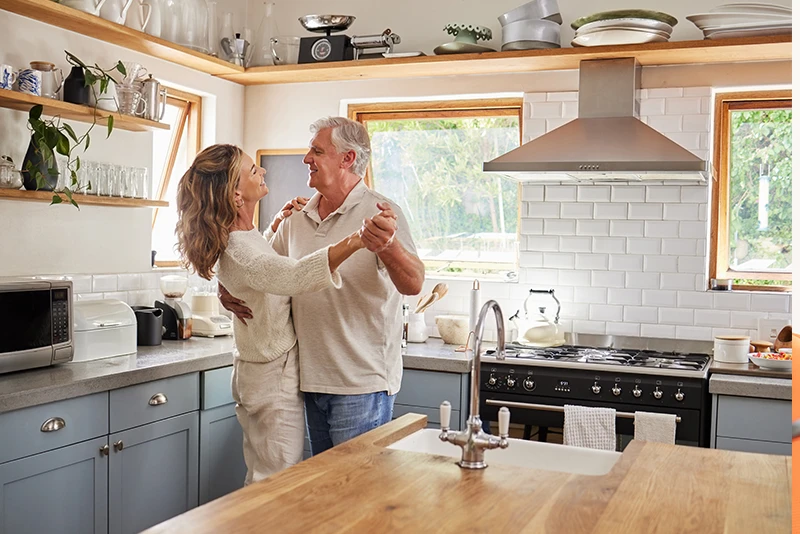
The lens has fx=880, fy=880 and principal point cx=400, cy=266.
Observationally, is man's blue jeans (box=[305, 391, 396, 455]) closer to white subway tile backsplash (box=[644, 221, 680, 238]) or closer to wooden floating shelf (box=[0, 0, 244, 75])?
wooden floating shelf (box=[0, 0, 244, 75])

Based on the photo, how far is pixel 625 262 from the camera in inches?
173

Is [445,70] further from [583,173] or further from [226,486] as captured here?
[226,486]

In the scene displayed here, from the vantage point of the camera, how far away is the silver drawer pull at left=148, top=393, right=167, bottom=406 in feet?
11.0

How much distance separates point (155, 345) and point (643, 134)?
2.41 meters

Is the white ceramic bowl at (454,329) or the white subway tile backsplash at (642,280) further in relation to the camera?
the white ceramic bowl at (454,329)

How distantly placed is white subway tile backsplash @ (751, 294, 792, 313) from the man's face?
2.30m

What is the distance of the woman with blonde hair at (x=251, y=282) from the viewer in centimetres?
254

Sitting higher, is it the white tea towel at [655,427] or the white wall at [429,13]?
the white wall at [429,13]

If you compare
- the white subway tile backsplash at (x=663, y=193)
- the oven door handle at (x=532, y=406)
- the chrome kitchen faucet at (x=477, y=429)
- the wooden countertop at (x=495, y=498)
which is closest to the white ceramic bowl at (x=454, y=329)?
the oven door handle at (x=532, y=406)

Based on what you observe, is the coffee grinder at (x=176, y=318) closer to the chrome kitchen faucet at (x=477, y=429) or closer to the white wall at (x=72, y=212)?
the white wall at (x=72, y=212)

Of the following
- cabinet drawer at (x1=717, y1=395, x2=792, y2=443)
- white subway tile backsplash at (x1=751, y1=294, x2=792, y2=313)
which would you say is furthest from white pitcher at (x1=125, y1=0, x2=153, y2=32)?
white subway tile backsplash at (x1=751, y1=294, x2=792, y2=313)

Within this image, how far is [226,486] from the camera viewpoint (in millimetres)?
3834

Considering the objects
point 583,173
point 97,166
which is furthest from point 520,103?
point 97,166

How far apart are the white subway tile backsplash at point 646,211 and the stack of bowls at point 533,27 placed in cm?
88
